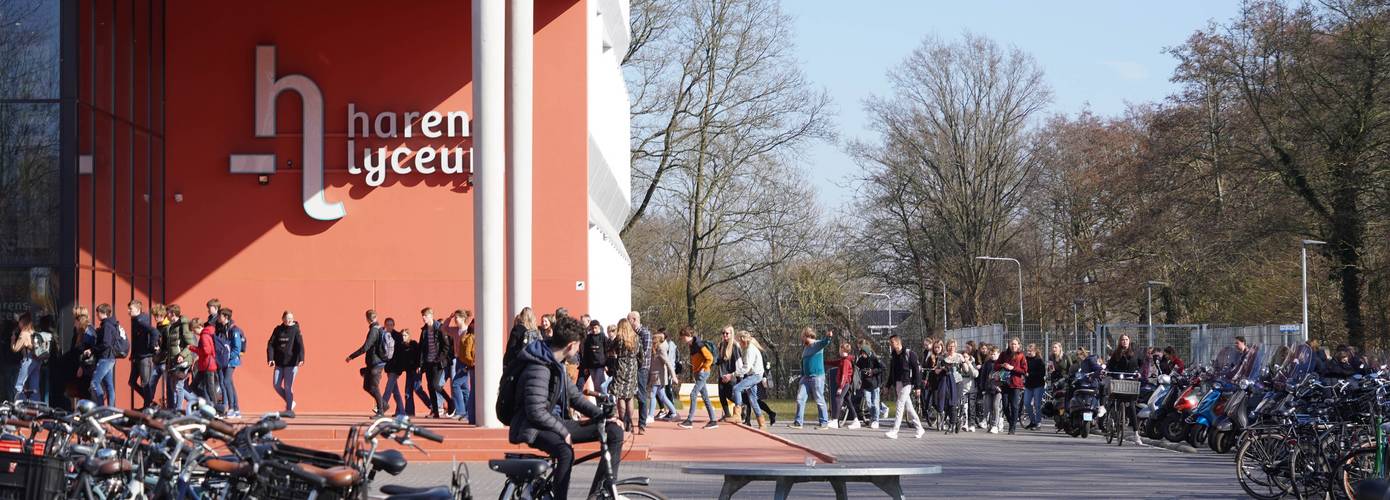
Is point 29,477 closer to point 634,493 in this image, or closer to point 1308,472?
point 634,493

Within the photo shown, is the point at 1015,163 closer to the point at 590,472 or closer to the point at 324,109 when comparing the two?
the point at 324,109

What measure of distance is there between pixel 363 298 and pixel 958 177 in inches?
1208

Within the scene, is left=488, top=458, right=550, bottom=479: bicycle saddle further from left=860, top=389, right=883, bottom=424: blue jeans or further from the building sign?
left=860, top=389, right=883, bottom=424: blue jeans

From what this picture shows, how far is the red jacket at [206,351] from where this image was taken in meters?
22.0

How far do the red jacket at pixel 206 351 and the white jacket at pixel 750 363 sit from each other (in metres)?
8.19

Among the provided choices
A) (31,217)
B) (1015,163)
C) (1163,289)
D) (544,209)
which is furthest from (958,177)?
(31,217)

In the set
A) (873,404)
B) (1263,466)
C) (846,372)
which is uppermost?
(846,372)

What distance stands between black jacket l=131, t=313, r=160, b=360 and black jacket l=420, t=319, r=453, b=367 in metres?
3.35

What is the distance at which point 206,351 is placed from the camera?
2206cm

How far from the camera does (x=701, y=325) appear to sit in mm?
53281

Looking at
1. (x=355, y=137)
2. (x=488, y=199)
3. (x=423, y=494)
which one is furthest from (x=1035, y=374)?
(x=423, y=494)

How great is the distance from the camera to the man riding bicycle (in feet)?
31.5

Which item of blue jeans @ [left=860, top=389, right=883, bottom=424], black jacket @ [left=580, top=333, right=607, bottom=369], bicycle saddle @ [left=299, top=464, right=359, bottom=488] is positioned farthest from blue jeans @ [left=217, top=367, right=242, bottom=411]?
bicycle saddle @ [left=299, top=464, right=359, bottom=488]

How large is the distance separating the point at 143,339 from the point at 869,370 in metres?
11.4
